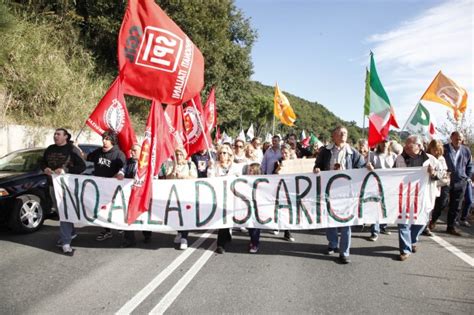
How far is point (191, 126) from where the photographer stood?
9242 millimetres

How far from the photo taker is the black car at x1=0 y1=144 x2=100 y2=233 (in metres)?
6.04

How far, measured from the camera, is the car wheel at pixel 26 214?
6.07m

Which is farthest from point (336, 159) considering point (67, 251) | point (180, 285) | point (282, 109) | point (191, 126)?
point (282, 109)

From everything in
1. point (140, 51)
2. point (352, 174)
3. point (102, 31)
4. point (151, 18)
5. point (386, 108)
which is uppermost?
point (102, 31)

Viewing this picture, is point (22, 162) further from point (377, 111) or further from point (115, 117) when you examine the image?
point (377, 111)

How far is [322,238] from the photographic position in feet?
21.3

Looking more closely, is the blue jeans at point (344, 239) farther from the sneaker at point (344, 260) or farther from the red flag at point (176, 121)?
the red flag at point (176, 121)

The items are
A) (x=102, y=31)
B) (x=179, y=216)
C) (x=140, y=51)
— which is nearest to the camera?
(x=140, y=51)

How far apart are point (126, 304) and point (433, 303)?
321 cm

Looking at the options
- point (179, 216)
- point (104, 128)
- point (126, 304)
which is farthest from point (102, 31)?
point (126, 304)

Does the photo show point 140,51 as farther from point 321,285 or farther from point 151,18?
point 321,285

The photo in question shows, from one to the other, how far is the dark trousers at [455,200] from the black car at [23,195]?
7742 mm

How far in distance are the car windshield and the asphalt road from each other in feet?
4.71

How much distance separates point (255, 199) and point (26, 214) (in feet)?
13.2
